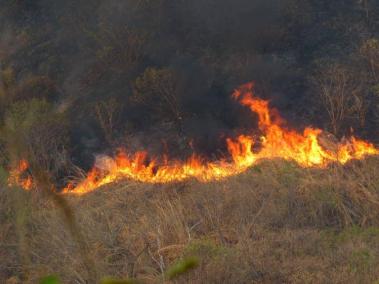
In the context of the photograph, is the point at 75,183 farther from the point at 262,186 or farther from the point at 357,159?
the point at 357,159

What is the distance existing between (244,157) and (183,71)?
12.0 feet

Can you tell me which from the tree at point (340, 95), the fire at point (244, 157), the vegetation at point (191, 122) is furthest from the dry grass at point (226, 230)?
the tree at point (340, 95)

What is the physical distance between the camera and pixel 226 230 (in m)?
7.45

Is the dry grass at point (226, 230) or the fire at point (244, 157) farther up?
the dry grass at point (226, 230)

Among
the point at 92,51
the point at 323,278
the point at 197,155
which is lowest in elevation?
the point at 197,155

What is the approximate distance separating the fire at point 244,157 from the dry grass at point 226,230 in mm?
505

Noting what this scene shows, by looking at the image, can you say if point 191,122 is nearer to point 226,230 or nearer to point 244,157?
point 244,157

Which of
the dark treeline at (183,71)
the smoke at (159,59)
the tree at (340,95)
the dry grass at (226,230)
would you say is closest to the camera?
the dry grass at (226,230)

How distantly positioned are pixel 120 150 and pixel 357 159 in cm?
550

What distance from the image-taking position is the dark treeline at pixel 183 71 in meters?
11.9

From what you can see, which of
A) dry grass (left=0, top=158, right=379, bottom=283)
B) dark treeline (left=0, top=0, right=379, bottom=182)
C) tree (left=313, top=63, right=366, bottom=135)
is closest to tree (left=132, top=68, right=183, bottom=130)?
dark treeline (left=0, top=0, right=379, bottom=182)

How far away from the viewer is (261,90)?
1248 cm

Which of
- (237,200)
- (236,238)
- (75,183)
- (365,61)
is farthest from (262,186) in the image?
(365,61)

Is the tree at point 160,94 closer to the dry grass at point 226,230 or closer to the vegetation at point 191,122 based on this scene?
the vegetation at point 191,122
